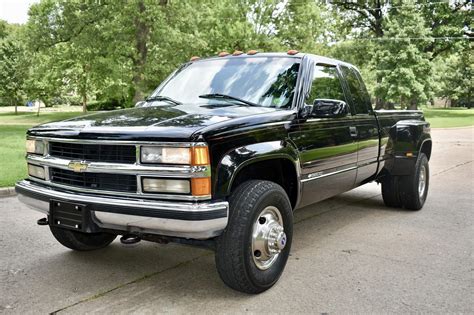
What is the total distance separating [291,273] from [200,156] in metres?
1.58

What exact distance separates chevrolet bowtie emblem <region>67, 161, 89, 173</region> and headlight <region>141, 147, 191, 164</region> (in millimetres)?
528

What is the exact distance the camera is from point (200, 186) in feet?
10.5

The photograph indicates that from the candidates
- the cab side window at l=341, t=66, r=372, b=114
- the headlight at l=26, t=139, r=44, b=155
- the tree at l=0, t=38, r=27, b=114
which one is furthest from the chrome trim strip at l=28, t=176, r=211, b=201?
the tree at l=0, t=38, r=27, b=114

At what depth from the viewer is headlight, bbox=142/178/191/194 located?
3213 mm

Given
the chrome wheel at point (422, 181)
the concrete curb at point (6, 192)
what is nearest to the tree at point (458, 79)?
the chrome wheel at point (422, 181)

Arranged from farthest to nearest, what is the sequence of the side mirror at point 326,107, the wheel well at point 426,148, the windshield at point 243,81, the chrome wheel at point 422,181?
the wheel well at point 426,148
the chrome wheel at point 422,181
the windshield at point 243,81
the side mirror at point 326,107

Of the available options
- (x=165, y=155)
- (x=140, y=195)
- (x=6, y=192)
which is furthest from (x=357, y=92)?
(x=6, y=192)

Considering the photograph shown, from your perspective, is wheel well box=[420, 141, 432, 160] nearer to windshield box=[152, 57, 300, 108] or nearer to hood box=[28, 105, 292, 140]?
windshield box=[152, 57, 300, 108]

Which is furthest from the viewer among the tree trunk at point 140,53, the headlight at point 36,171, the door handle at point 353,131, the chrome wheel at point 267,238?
the tree trunk at point 140,53

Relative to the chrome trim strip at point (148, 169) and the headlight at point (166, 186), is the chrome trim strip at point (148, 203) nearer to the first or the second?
the headlight at point (166, 186)

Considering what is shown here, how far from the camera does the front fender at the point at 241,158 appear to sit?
3.33 meters

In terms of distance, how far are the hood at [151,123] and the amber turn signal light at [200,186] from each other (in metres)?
0.29

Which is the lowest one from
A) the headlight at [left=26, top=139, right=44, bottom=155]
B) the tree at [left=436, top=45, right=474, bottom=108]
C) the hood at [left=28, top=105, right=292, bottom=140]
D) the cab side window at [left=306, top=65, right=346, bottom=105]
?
the headlight at [left=26, top=139, right=44, bottom=155]

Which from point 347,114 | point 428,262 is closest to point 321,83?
point 347,114
